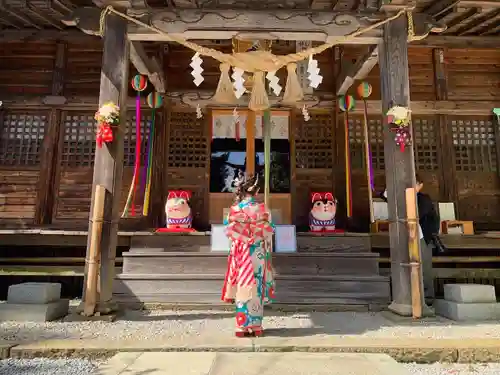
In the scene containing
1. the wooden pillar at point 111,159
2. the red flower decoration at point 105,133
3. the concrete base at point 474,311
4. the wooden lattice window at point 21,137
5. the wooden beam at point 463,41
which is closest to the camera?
the concrete base at point 474,311

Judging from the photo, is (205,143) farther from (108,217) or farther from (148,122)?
(108,217)

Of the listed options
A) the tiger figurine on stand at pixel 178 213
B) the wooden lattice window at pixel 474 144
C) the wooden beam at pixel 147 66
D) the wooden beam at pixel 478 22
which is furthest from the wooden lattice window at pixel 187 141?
the wooden beam at pixel 478 22

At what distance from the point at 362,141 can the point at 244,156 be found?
298 cm

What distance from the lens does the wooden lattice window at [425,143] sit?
9094 mm

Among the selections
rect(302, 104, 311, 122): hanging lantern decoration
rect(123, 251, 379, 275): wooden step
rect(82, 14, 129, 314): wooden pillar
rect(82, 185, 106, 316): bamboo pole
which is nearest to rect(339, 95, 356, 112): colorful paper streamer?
rect(302, 104, 311, 122): hanging lantern decoration

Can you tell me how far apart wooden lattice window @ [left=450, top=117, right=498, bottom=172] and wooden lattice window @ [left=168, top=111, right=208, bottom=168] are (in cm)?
634

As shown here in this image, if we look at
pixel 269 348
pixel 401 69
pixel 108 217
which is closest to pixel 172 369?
pixel 269 348

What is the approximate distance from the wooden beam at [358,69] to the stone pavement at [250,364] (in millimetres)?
5435

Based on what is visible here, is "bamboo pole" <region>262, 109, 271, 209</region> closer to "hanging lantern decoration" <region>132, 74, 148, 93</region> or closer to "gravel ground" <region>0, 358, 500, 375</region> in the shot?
"hanging lantern decoration" <region>132, 74, 148, 93</region>

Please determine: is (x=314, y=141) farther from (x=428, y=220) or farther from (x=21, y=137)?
(x=21, y=137)

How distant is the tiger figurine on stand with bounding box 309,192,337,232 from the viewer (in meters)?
8.11

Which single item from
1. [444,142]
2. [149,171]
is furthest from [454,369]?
[149,171]

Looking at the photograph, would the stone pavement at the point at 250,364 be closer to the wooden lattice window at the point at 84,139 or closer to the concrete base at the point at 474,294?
the concrete base at the point at 474,294

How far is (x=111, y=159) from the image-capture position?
5.88 m
